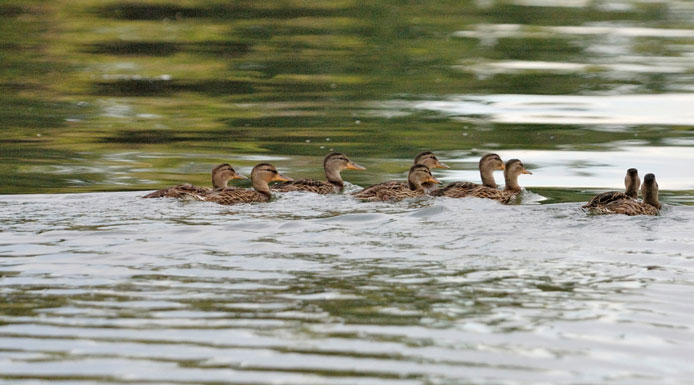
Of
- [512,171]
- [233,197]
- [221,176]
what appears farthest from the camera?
[512,171]

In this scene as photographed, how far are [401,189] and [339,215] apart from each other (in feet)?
5.17

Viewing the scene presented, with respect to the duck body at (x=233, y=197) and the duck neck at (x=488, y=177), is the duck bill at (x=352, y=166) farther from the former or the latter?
the duck body at (x=233, y=197)

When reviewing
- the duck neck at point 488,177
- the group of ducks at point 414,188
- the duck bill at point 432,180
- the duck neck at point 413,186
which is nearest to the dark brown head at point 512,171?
the group of ducks at point 414,188

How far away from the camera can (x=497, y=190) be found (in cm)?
1327

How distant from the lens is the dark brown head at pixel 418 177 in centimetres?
1332

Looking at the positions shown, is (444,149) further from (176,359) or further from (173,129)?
(176,359)

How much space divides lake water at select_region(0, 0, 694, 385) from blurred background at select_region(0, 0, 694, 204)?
0.07 m

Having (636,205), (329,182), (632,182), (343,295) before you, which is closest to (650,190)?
(632,182)

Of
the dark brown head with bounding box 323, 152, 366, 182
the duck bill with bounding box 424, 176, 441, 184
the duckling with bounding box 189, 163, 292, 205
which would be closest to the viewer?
the duckling with bounding box 189, 163, 292, 205

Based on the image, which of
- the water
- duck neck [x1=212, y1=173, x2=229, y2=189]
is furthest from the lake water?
duck neck [x1=212, y1=173, x2=229, y2=189]

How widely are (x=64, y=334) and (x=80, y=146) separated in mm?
8977

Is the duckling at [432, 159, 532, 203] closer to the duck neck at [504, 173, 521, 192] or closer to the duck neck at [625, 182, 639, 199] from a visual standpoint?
the duck neck at [504, 173, 521, 192]

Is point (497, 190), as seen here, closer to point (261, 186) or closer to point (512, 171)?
point (512, 171)

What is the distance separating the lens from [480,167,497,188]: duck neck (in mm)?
13812
